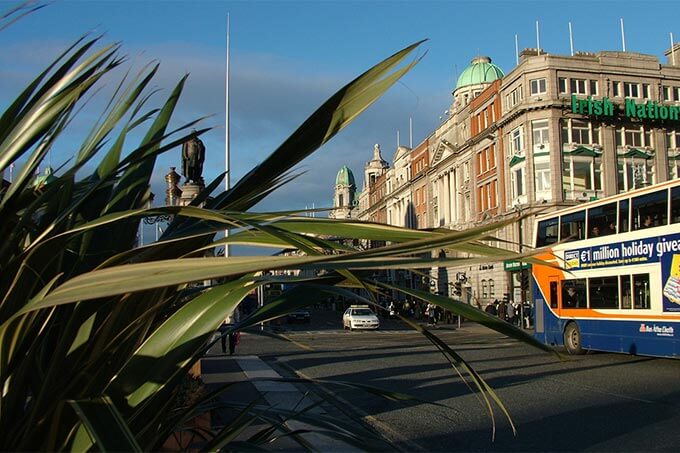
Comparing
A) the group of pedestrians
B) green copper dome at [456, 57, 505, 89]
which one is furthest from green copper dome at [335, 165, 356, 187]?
the group of pedestrians

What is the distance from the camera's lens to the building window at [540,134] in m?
45.9

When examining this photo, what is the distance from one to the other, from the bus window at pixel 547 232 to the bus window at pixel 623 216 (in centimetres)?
315

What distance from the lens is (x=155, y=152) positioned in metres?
2.10

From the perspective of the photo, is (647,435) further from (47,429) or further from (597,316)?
(597,316)

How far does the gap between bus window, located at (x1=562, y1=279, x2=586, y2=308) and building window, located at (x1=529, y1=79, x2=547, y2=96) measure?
94.4 feet

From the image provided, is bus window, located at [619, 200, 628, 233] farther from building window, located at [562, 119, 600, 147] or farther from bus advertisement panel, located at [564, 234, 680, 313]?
building window, located at [562, 119, 600, 147]

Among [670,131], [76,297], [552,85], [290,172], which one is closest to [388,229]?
[290,172]

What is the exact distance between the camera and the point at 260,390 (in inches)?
487

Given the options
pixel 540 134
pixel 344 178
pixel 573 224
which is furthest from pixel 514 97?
pixel 344 178

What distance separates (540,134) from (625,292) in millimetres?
31222

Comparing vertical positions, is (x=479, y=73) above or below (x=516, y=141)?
above

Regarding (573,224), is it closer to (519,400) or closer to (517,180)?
(519,400)

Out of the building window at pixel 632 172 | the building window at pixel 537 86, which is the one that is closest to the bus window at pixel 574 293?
the building window at pixel 537 86

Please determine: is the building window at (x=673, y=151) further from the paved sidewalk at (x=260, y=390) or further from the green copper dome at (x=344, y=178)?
the green copper dome at (x=344, y=178)
